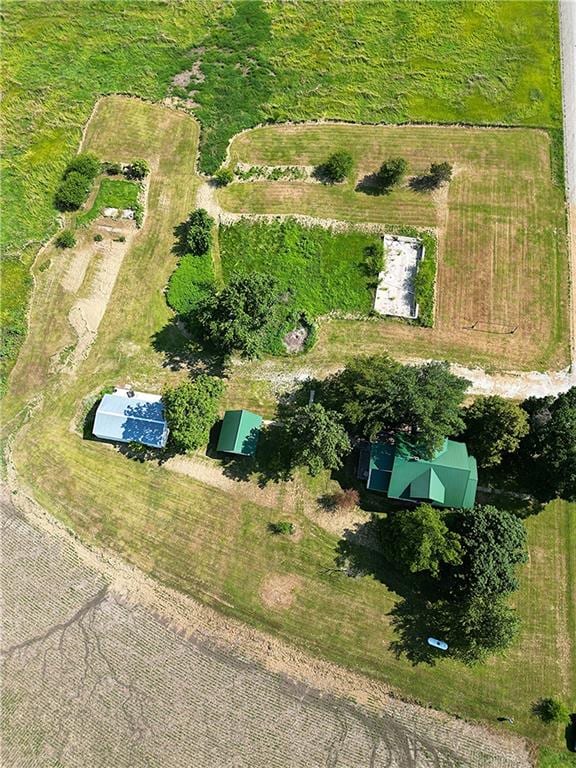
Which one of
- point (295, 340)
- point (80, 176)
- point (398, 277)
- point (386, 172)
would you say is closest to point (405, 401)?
point (295, 340)

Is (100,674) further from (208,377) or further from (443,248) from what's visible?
(443,248)

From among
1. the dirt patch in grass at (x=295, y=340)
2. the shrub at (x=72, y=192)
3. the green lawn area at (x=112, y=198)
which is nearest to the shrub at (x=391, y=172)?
the dirt patch in grass at (x=295, y=340)

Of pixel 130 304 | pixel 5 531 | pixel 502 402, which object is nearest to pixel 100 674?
pixel 5 531

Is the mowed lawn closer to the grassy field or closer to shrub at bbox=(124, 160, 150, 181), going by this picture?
the grassy field

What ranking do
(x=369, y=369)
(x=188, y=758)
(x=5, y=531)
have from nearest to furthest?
1. (x=188, y=758)
2. (x=369, y=369)
3. (x=5, y=531)

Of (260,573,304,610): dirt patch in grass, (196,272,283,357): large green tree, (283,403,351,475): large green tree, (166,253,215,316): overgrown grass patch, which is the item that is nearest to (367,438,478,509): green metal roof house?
(283,403,351,475): large green tree

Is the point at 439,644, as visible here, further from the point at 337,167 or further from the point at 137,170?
the point at 137,170
